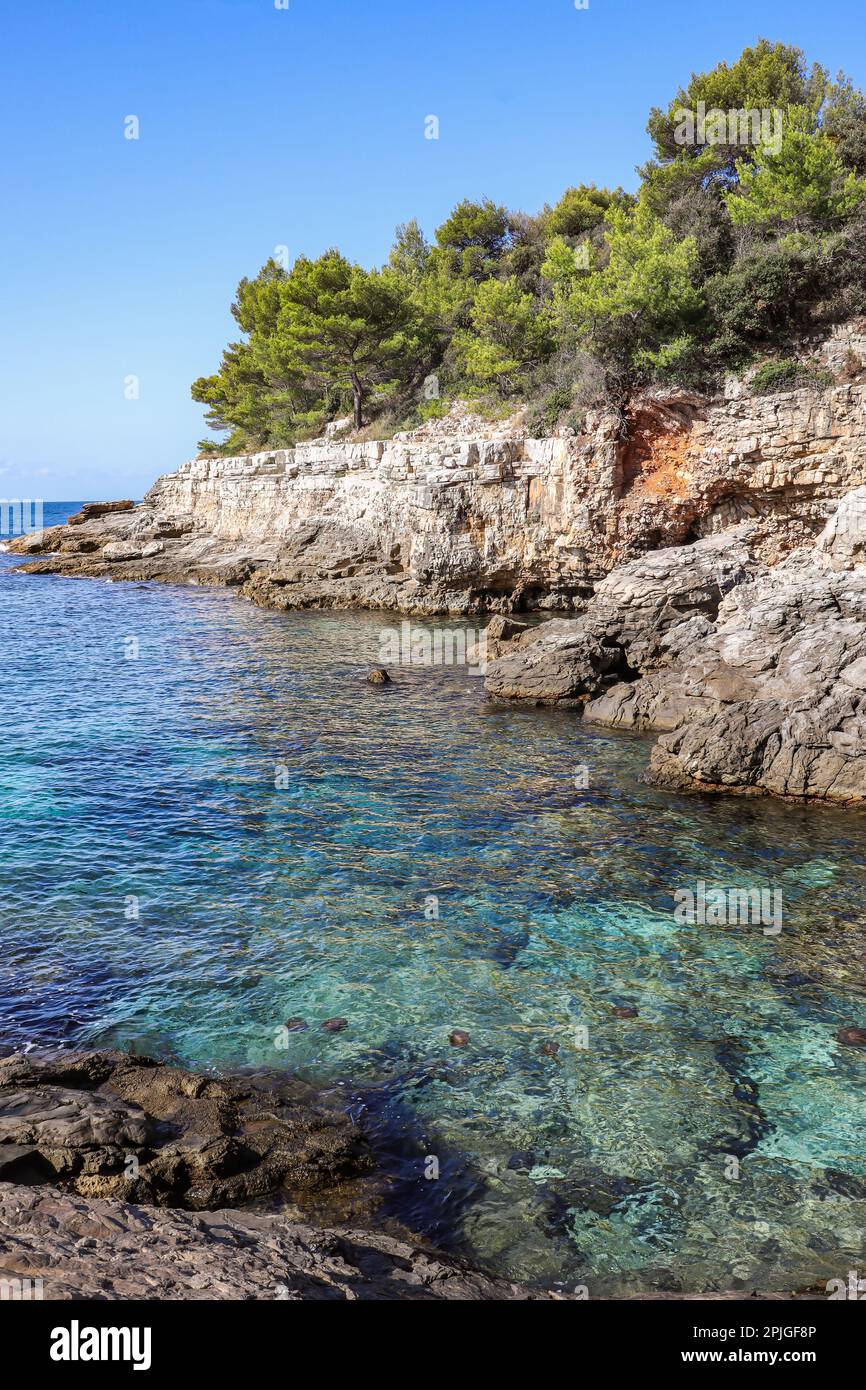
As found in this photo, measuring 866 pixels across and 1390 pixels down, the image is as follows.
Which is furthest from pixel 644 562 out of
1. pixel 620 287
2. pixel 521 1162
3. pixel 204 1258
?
pixel 204 1258

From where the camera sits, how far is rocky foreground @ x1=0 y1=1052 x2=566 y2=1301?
5.68 metres

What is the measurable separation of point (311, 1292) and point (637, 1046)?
5.71 m

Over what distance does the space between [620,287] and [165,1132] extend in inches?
1339

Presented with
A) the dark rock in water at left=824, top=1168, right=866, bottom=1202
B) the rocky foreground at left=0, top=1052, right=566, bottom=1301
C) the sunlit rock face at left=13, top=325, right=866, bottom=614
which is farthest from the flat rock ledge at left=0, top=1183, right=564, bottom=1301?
the sunlit rock face at left=13, top=325, right=866, bottom=614

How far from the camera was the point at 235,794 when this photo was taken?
19.1 metres

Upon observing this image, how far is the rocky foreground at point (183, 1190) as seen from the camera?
5.68 metres

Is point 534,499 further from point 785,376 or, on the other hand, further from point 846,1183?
point 846,1183

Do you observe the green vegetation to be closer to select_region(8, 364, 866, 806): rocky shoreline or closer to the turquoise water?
select_region(8, 364, 866, 806): rocky shoreline

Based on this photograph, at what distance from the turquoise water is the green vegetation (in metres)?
19.4

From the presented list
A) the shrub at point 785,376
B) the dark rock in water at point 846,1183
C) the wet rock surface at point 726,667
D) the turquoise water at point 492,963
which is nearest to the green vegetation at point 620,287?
the shrub at point 785,376

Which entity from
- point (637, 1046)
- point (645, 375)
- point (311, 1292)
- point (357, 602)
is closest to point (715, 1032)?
point (637, 1046)

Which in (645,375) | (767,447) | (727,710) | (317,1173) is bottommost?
(317,1173)

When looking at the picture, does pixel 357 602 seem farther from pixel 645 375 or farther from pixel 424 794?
pixel 424 794

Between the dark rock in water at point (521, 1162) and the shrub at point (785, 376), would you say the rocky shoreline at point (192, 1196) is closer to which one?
the dark rock in water at point (521, 1162)
